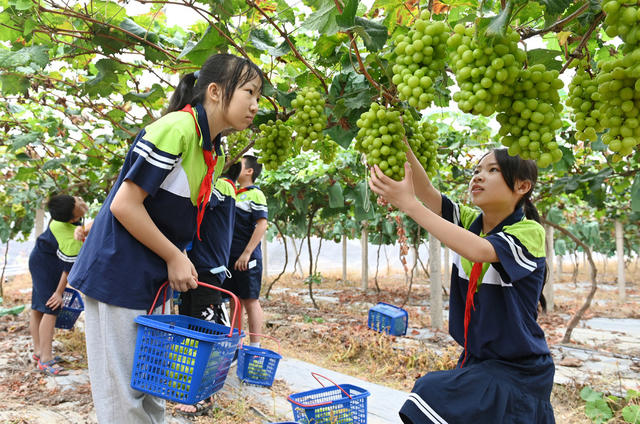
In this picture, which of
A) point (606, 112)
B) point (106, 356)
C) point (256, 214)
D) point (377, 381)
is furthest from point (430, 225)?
point (377, 381)

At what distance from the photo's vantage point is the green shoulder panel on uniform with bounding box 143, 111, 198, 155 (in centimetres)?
147

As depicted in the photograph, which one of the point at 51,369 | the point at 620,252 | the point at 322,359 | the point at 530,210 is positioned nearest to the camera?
the point at 530,210

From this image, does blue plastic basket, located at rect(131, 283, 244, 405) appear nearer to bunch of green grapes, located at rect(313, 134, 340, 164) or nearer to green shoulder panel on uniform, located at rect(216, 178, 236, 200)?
bunch of green grapes, located at rect(313, 134, 340, 164)

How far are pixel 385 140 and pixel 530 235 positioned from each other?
2.81ft

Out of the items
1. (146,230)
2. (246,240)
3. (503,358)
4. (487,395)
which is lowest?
(487,395)

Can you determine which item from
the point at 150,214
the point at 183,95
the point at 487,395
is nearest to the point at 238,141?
the point at 183,95

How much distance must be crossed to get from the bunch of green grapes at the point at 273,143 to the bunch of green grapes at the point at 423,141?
0.53m

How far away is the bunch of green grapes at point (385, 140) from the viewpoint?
1.15 m

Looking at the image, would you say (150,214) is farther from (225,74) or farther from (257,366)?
(257,366)

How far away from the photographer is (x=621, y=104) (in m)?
0.83

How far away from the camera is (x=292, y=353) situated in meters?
5.29

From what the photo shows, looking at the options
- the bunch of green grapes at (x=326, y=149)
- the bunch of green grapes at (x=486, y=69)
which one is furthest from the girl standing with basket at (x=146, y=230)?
the bunch of green grapes at (x=486, y=69)

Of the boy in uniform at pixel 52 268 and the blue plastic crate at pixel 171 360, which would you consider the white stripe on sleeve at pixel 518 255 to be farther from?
the boy in uniform at pixel 52 268

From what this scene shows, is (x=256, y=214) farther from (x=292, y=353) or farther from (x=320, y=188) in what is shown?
(x=320, y=188)
